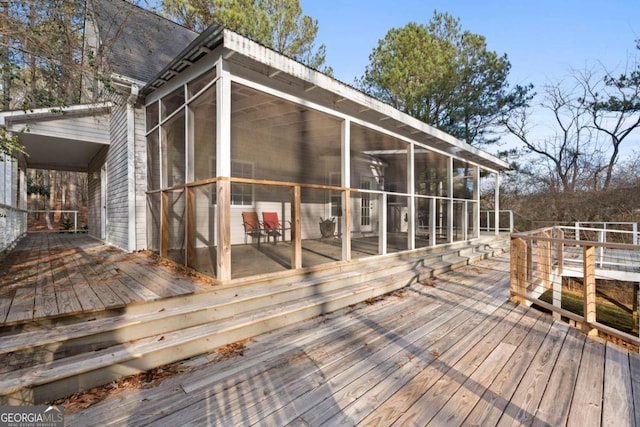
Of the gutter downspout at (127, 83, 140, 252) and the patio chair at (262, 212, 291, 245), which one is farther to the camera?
the patio chair at (262, 212, 291, 245)

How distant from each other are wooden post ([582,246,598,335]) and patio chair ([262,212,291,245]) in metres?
5.28

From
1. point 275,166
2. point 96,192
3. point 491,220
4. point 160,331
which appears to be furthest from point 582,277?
point 96,192

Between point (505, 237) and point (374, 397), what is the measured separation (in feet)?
34.4

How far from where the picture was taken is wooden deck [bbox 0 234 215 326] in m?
2.48

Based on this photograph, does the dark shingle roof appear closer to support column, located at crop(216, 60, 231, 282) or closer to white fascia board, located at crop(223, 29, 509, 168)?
support column, located at crop(216, 60, 231, 282)

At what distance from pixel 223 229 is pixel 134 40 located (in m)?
6.83

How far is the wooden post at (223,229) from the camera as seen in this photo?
10.7 ft

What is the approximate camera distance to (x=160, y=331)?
260 centimetres

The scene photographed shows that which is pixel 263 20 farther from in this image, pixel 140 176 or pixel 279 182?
pixel 279 182

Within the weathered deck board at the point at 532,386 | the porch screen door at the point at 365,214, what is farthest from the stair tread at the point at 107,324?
the porch screen door at the point at 365,214

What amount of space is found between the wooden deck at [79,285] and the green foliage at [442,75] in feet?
40.3

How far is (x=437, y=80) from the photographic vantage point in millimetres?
12586

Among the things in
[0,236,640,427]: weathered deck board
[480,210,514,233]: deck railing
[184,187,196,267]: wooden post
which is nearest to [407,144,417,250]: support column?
[0,236,640,427]: weathered deck board

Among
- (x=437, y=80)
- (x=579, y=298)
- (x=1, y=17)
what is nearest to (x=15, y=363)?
(x=1, y=17)
